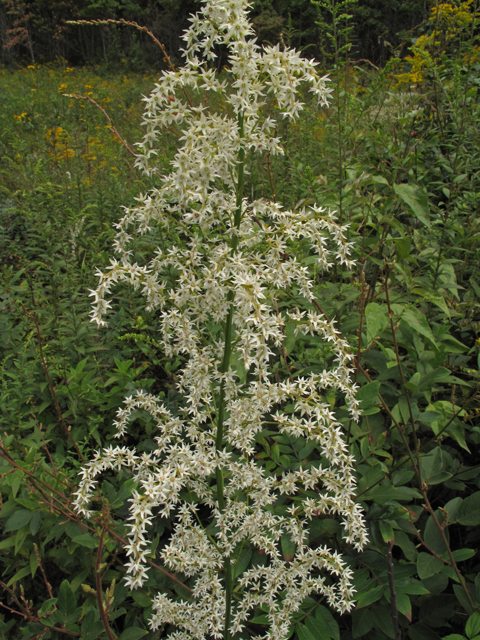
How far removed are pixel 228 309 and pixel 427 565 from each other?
1330mm

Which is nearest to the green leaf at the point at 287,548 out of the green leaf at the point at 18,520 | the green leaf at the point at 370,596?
the green leaf at the point at 370,596

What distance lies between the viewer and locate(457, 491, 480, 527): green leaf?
5.91 ft

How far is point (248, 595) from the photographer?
72.3 inches

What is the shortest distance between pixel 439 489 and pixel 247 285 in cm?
192

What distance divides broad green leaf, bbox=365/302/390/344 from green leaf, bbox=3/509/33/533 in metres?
1.78

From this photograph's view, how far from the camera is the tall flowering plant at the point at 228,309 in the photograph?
1266 mm

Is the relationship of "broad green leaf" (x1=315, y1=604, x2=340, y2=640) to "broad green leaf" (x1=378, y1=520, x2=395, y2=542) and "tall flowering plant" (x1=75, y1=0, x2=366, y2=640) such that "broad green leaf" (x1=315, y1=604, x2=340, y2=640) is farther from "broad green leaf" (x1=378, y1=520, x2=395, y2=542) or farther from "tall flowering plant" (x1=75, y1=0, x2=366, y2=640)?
"broad green leaf" (x1=378, y1=520, x2=395, y2=542)

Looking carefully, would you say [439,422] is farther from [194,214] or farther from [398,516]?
[194,214]

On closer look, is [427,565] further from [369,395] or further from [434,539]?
[369,395]

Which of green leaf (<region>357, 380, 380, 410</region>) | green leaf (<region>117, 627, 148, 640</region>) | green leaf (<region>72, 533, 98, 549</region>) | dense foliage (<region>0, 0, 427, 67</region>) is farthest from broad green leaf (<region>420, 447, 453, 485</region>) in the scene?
dense foliage (<region>0, 0, 427, 67</region>)

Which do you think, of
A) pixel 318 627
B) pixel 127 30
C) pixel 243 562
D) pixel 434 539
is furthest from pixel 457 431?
pixel 127 30

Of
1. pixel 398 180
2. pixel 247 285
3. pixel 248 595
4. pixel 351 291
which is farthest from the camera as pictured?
pixel 398 180

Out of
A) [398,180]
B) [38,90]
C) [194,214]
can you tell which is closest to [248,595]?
[194,214]

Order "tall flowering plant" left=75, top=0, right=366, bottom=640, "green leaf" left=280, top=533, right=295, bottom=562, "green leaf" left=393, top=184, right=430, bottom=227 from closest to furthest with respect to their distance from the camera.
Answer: "tall flowering plant" left=75, top=0, right=366, bottom=640
"green leaf" left=280, top=533, right=295, bottom=562
"green leaf" left=393, top=184, right=430, bottom=227
